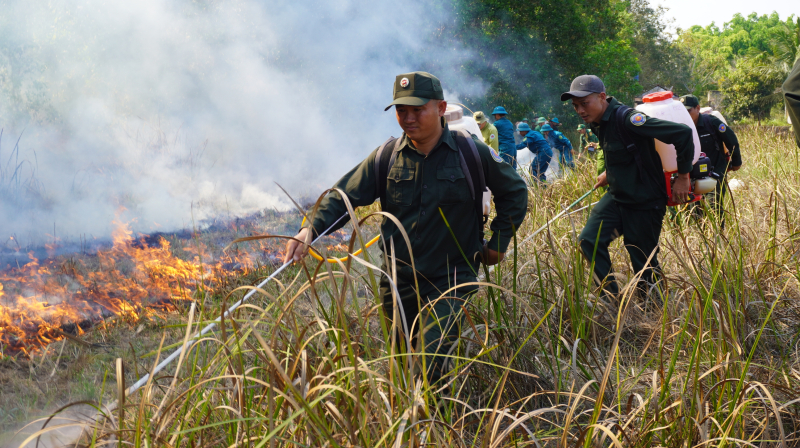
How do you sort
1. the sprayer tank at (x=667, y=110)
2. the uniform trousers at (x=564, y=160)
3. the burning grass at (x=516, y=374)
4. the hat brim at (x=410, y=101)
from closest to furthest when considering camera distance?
the burning grass at (x=516, y=374)
the hat brim at (x=410, y=101)
the sprayer tank at (x=667, y=110)
the uniform trousers at (x=564, y=160)

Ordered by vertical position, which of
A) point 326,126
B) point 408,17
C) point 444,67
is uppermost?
point 408,17

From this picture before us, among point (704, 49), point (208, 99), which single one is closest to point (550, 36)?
point (208, 99)

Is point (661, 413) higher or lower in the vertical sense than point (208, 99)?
lower

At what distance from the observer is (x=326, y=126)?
11.5 meters

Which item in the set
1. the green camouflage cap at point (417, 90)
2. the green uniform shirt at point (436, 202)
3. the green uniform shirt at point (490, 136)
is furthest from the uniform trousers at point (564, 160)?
the green camouflage cap at point (417, 90)

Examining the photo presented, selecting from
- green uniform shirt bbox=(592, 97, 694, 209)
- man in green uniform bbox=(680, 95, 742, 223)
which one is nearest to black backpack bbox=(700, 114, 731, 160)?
man in green uniform bbox=(680, 95, 742, 223)

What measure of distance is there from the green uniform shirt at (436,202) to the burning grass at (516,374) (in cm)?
22

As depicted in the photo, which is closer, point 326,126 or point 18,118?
point 18,118

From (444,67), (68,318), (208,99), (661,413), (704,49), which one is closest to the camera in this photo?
(661,413)

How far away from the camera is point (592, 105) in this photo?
11.7ft

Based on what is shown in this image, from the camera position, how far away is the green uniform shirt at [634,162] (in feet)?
11.2

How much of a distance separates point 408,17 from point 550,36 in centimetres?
520

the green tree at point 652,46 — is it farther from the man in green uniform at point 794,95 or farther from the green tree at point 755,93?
the man in green uniform at point 794,95

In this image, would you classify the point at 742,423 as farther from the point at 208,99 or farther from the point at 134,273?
the point at 208,99
